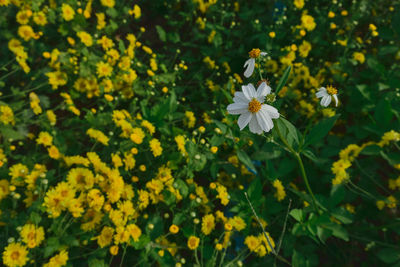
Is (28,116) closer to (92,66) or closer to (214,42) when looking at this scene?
(92,66)

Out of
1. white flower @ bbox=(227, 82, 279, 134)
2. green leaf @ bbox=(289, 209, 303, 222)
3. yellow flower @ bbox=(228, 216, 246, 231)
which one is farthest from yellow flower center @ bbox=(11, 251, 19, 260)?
green leaf @ bbox=(289, 209, 303, 222)

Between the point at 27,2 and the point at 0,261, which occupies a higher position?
the point at 27,2

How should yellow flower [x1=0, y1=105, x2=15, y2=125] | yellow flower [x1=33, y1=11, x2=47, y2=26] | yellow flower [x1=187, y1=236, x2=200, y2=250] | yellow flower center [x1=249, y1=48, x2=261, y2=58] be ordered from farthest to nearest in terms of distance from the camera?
yellow flower [x1=33, y1=11, x2=47, y2=26] → yellow flower [x1=0, y1=105, x2=15, y2=125] → yellow flower [x1=187, y1=236, x2=200, y2=250] → yellow flower center [x1=249, y1=48, x2=261, y2=58]

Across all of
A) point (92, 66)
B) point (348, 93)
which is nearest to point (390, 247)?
point (348, 93)

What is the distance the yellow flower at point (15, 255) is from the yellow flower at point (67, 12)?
1706 millimetres

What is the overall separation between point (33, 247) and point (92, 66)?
4.66 feet

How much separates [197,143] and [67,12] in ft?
5.00

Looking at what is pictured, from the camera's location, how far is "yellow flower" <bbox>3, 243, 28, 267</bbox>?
1376mm

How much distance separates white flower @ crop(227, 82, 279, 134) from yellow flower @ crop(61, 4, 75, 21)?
1838mm

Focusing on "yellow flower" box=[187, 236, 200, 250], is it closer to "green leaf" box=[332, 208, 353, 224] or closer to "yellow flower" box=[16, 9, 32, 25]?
"green leaf" box=[332, 208, 353, 224]

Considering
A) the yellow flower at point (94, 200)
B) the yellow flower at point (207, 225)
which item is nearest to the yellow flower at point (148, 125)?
the yellow flower at point (94, 200)

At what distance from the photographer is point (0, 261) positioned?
61.3 inches

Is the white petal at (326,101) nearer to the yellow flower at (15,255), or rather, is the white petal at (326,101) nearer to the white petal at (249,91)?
the white petal at (249,91)

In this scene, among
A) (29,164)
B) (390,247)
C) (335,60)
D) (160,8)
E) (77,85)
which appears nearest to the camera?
(29,164)
